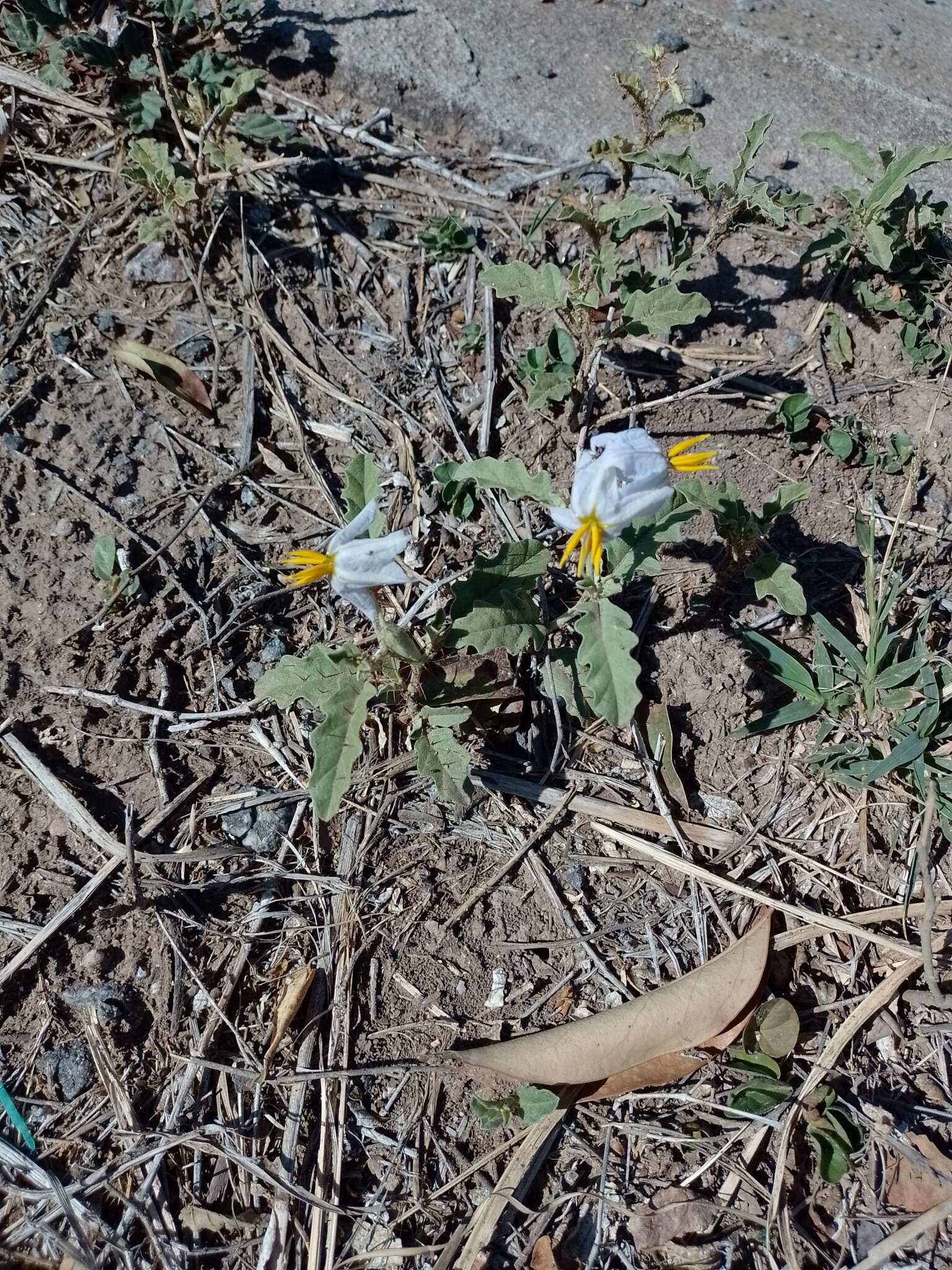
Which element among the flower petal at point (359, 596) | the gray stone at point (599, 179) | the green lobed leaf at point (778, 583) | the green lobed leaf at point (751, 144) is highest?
the green lobed leaf at point (751, 144)

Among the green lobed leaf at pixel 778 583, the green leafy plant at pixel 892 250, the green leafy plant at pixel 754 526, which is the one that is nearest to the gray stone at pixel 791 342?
the green leafy plant at pixel 892 250

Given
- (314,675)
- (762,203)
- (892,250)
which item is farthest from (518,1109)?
(892,250)

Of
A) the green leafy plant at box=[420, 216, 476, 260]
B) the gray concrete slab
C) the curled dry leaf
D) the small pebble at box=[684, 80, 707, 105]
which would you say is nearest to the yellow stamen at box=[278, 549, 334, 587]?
the curled dry leaf

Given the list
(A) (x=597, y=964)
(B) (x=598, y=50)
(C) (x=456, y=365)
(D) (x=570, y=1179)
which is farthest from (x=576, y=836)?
(B) (x=598, y=50)

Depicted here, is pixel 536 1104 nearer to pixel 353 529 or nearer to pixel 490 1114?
pixel 490 1114

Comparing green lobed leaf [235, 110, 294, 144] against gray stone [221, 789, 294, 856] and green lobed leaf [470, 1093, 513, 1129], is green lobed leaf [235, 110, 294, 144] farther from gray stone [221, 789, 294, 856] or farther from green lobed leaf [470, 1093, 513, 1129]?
green lobed leaf [470, 1093, 513, 1129]

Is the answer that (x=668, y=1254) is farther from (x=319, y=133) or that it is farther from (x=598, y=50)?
(x=598, y=50)

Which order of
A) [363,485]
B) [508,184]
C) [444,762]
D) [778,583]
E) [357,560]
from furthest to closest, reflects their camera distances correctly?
1. [508,184]
2. [778,583]
3. [363,485]
4. [444,762]
5. [357,560]

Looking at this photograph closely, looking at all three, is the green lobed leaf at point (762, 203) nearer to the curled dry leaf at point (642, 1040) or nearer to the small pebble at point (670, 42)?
the small pebble at point (670, 42)
